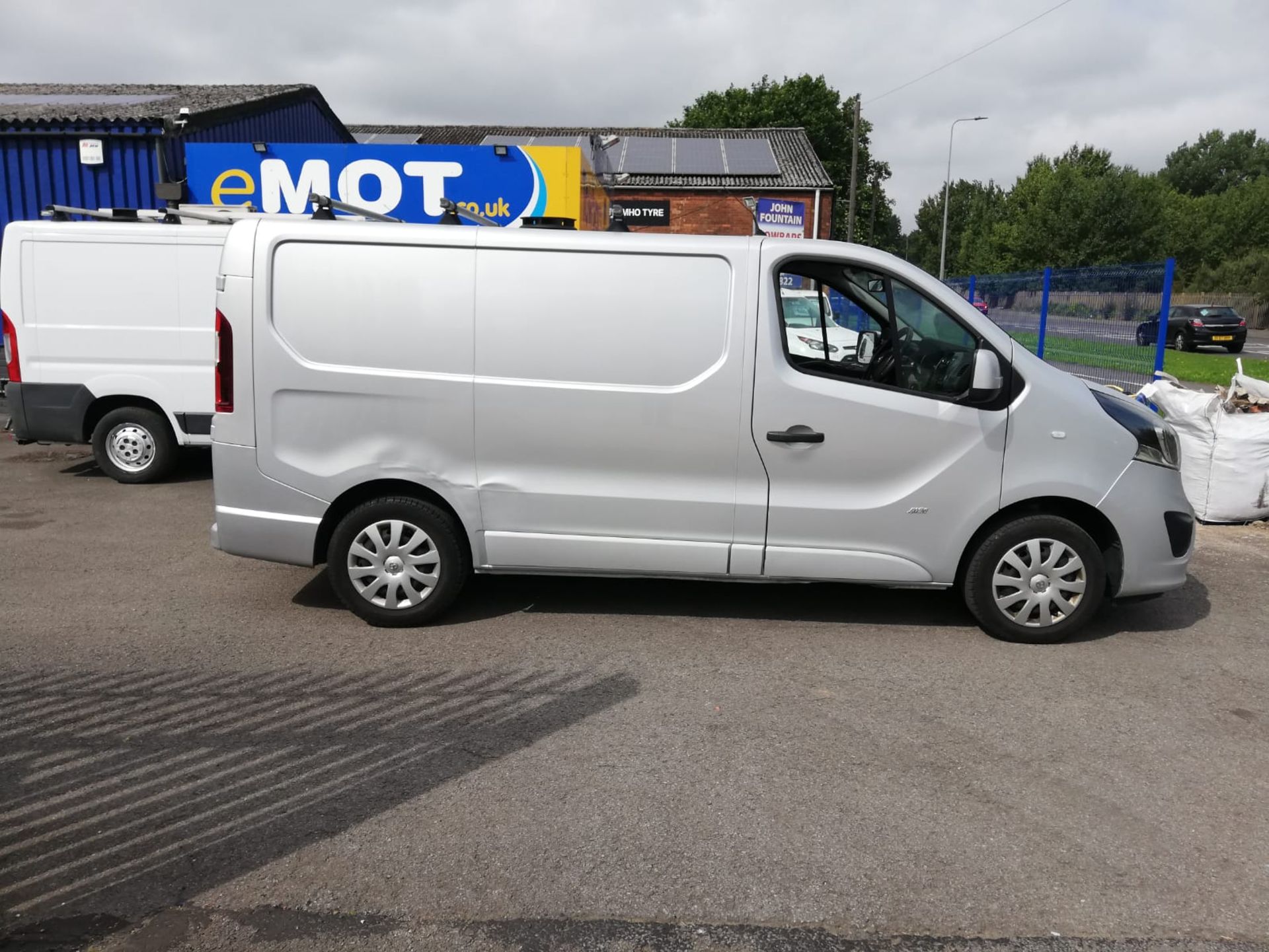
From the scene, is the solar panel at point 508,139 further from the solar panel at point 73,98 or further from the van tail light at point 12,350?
the van tail light at point 12,350

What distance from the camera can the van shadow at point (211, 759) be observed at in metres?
3.08

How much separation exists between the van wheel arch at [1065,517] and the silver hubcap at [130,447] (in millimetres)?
7146

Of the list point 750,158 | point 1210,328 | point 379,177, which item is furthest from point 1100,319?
point 750,158

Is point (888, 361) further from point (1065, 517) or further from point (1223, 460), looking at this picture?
point (1223, 460)

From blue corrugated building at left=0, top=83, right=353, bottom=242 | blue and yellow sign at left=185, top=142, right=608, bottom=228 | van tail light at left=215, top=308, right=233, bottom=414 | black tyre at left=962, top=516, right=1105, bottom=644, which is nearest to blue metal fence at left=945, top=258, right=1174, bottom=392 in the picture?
blue and yellow sign at left=185, top=142, right=608, bottom=228

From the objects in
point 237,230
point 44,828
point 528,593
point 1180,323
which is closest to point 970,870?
point 44,828

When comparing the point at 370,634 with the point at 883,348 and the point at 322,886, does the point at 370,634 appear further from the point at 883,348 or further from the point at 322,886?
the point at 883,348

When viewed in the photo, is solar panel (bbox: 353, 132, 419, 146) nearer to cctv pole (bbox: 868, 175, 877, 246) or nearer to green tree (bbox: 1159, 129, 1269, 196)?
cctv pole (bbox: 868, 175, 877, 246)

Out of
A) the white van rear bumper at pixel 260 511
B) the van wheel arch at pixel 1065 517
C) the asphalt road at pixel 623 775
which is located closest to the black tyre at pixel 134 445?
the asphalt road at pixel 623 775

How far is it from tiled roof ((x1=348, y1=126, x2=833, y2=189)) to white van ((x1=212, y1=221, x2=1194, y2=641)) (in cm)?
2938

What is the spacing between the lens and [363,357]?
5.11m

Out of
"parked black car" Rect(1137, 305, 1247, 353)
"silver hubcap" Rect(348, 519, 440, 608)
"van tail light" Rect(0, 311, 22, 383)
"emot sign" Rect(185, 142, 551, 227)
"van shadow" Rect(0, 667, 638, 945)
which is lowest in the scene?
"van shadow" Rect(0, 667, 638, 945)

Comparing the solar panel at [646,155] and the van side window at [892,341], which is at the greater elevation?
the solar panel at [646,155]

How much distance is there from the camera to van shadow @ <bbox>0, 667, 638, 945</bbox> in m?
3.08
